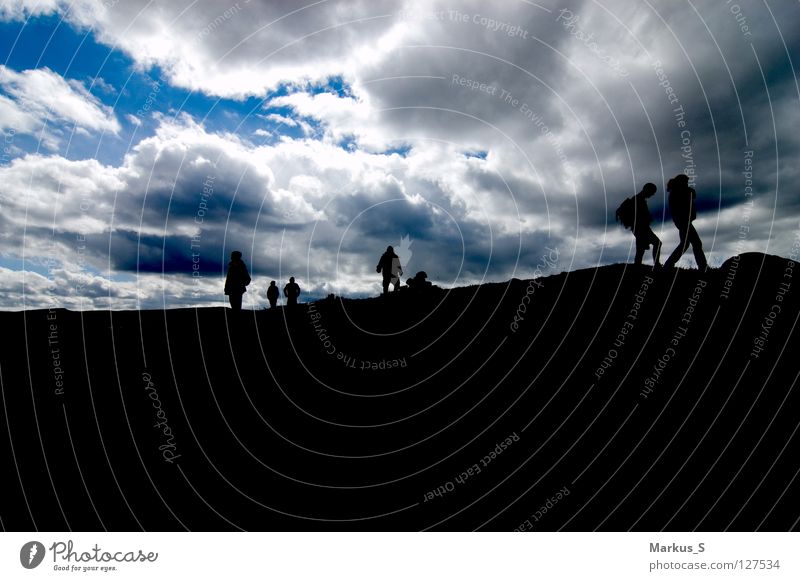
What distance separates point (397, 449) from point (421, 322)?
273 inches

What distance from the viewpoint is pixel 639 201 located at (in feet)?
44.7

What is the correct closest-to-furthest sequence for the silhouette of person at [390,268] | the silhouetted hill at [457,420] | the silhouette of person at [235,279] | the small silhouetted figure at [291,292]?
the silhouetted hill at [457,420], the silhouette of person at [235,279], the silhouette of person at [390,268], the small silhouetted figure at [291,292]

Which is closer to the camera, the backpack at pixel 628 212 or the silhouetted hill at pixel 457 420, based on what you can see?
the silhouetted hill at pixel 457 420

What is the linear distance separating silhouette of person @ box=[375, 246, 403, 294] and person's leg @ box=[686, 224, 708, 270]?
10807 mm

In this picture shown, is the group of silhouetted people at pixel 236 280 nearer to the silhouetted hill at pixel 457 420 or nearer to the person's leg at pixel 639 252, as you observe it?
the silhouetted hill at pixel 457 420

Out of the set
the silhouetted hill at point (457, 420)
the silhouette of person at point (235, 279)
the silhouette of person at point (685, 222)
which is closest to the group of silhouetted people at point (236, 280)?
the silhouette of person at point (235, 279)

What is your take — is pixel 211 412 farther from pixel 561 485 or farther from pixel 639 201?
pixel 639 201

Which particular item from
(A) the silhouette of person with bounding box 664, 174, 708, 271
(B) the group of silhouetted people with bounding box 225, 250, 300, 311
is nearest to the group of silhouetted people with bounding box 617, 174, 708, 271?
(A) the silhouette of person with bounding box 664, 174, 708, 271

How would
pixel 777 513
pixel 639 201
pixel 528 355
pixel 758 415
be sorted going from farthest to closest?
pixel 639 201, pixel 528 355, pixel 758 415, pixel 777 513

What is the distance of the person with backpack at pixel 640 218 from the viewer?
13594 mm

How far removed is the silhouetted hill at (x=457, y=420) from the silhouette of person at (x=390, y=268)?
16.2ft

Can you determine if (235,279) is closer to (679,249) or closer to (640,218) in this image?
(640,218)

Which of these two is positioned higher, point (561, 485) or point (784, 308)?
point (784, 308)

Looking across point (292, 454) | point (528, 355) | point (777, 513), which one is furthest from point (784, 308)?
point (292, 454)
